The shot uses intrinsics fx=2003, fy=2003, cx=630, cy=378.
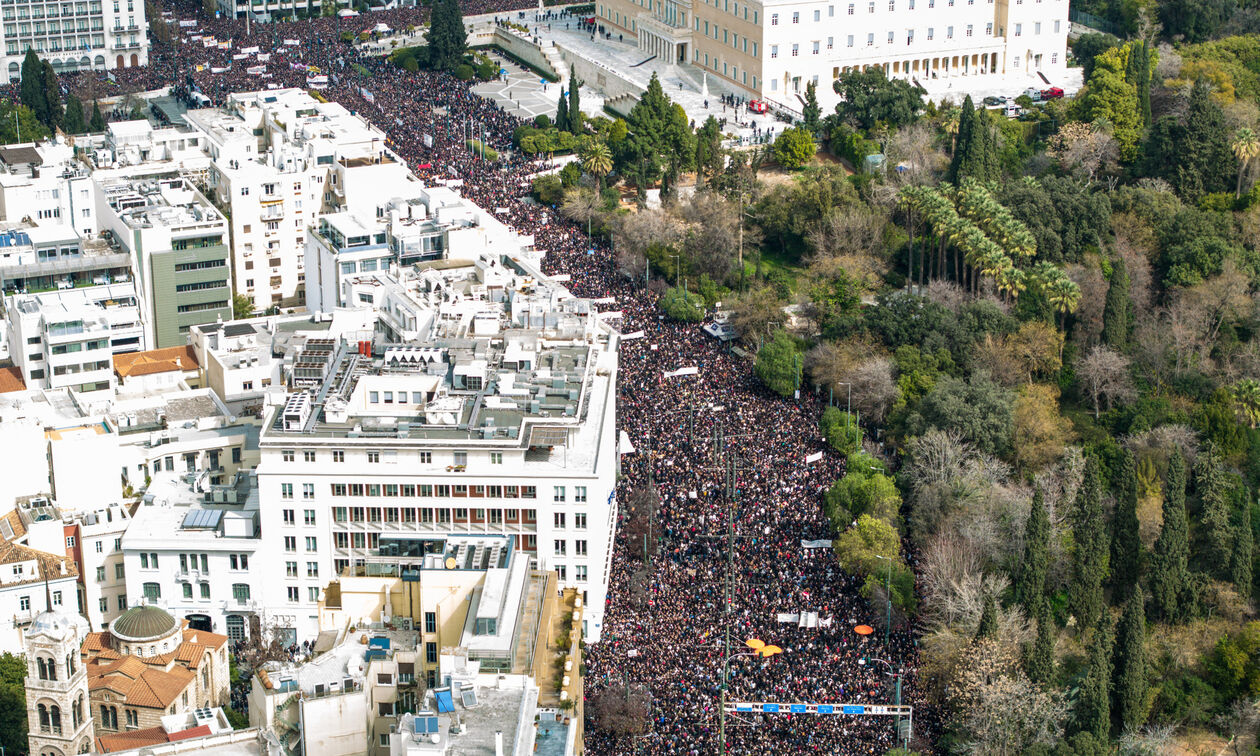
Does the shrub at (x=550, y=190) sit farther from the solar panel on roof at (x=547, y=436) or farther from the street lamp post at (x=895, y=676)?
the street lamp post at (x=895, y=676)

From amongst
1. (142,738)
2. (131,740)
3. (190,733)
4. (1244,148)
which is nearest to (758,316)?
(1244,148)

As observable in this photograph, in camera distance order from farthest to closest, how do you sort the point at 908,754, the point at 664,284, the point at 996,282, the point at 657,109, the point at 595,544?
the point at 657,109, the point at 664,284, the point at 996,282, the point at 595,544, the point at 908,754

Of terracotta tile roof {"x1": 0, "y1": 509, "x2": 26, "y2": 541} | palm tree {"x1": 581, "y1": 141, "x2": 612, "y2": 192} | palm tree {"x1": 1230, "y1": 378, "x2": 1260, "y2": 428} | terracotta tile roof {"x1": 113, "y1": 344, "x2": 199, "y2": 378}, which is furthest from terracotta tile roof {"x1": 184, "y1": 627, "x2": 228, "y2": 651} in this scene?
palm tree {"x1": 581, "y1": 141, "x2": 612, "y2": 192}

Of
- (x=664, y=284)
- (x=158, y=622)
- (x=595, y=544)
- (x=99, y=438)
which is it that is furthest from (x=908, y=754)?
(x=664, y=284)

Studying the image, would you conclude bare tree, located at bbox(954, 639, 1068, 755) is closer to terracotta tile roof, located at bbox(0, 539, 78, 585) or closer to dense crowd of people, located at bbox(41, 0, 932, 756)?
dense crowd of people, located at bbox(41, 0, 932, 756)

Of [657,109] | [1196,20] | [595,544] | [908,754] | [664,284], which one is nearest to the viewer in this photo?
[908,754]

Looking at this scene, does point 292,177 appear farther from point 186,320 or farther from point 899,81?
point 899,81
